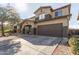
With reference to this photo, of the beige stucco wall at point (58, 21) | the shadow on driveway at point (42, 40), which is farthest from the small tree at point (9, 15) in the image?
the beige stucco wall at point (58, 21)

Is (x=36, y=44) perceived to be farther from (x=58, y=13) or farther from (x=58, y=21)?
(x=58, y=13)

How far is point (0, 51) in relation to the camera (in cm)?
352

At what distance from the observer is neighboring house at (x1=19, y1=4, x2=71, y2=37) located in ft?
12.0

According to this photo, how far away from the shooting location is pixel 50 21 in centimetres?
384

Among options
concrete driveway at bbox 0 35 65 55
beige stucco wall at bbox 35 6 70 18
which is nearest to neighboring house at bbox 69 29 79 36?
concrete driveway at bbox 0 35 65 55

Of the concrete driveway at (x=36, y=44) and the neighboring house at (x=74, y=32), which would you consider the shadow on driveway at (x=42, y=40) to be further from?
the neighboring house at (x=74, y=32)

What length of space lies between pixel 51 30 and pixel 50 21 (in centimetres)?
29

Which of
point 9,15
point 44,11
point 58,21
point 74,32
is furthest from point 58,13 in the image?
point 9,15

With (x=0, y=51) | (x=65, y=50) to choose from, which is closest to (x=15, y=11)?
(x=0, y=51)

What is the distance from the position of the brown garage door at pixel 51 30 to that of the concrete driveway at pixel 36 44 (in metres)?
0.14

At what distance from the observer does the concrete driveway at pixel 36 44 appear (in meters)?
3.43

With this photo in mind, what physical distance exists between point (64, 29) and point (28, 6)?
1.26 meters

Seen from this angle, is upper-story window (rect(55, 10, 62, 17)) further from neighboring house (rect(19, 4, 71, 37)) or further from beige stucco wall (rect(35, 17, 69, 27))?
beige stucco wall (rect(35, 17, 69, 27))
